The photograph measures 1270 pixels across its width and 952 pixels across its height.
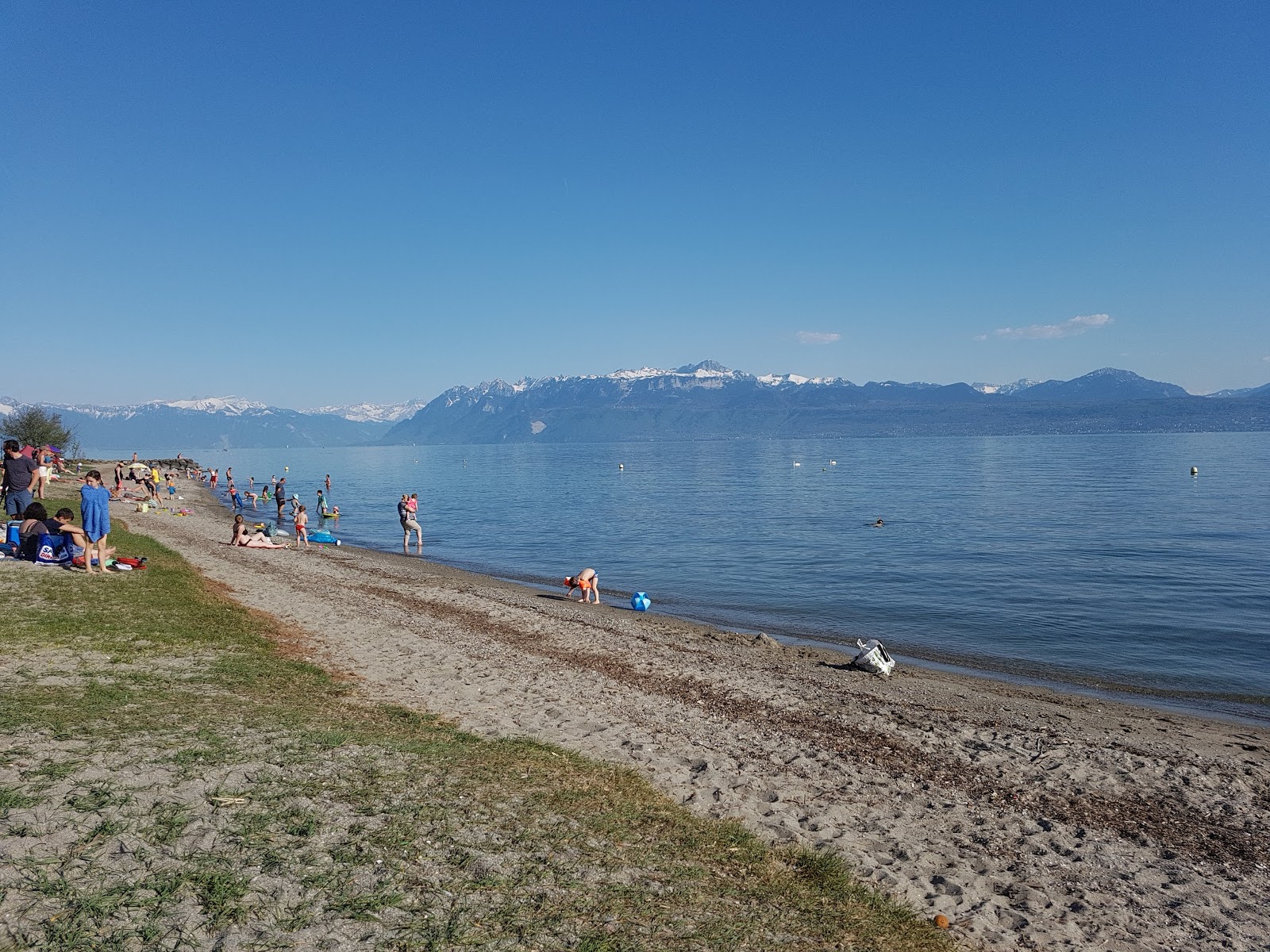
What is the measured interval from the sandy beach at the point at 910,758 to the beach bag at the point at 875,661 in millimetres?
453

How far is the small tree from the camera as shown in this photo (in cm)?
7588

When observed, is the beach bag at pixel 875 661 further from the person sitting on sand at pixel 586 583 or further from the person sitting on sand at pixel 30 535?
the person sitting on sand at pixel 30 535

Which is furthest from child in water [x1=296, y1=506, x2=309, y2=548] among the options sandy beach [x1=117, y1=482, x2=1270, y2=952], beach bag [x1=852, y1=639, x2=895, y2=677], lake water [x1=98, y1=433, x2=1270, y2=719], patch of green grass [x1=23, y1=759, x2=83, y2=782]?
patch of green grass [x1=23, y1=759, x2=83, y2=782]

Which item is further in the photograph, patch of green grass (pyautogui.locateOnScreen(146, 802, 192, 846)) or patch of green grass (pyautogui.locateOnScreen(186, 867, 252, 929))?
patch of green grass (pyautogui.locateOnScreen(146, 802, 192, 846))

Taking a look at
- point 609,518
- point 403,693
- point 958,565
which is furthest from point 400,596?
point 609,518

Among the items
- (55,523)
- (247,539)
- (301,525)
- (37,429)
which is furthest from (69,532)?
(37,429)

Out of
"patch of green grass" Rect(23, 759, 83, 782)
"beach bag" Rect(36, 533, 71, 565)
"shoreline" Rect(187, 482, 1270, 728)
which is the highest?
"beach bag" Rect(36, 533, 71, 565)

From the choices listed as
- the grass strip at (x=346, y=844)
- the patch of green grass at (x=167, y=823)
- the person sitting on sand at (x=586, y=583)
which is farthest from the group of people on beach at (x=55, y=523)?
the person sitting on sand at (x=586, y=583)

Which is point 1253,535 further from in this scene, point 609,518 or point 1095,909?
point 1095,909

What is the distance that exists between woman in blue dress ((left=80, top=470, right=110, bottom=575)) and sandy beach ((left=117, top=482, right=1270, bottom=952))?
3.29 m

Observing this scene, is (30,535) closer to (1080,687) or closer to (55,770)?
(55,770)

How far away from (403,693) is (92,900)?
23.1 ft

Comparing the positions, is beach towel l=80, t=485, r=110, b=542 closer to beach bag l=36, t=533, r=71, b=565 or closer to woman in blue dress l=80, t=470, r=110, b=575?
woman in blue dress l=80, t=470, r=110, b=575

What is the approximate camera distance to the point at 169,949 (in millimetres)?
4594
